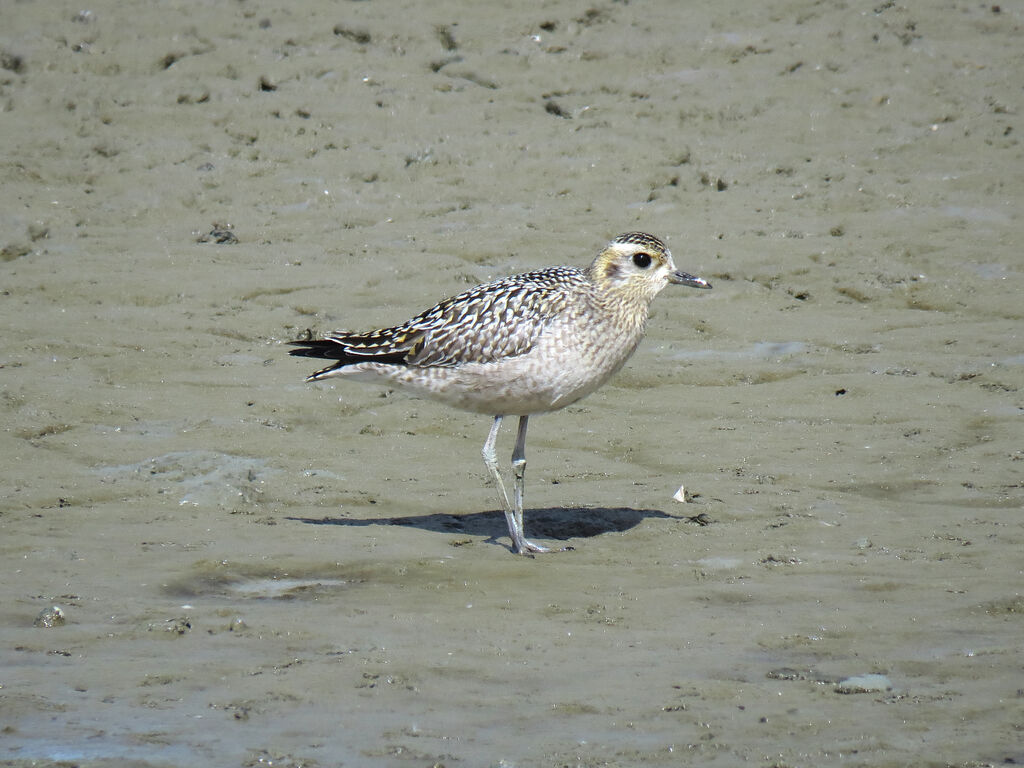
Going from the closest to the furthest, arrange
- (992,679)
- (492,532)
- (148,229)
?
1. (992,679)
2. (492,532)
3. (148,229)

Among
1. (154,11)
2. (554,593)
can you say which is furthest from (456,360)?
(154,11)

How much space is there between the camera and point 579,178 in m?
13.3

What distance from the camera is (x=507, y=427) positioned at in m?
9.79

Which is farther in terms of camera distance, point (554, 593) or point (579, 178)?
point (579, 178)

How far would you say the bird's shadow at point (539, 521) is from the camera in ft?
25.3

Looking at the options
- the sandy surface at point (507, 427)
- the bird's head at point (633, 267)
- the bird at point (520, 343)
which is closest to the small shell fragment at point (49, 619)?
the sandy surface at point (507, 427)

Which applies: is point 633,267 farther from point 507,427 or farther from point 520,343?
point 507,427

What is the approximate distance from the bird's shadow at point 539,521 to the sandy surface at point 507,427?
0.03 meters

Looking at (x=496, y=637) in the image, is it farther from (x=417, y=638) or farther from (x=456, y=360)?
(x=456, y=360)

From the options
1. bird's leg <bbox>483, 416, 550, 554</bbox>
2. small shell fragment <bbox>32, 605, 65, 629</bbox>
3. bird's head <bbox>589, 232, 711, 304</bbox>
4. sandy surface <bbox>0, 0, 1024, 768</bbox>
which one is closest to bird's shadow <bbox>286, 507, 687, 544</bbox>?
sandy surface <bbox>0, 0, 1024, 768</bbox>

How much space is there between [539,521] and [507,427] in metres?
1.80

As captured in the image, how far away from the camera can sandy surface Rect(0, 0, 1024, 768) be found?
17.5 ft

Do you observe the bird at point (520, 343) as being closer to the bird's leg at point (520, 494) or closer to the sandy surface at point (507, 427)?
the bird's leg at point (520, 494)

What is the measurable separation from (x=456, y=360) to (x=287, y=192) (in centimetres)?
572
